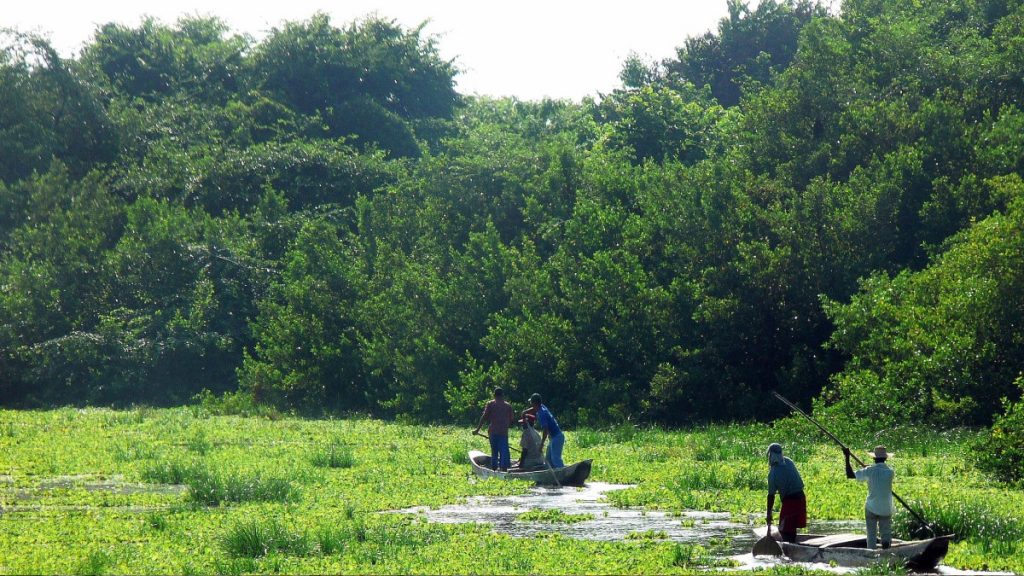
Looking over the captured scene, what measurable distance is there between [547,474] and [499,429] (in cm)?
182

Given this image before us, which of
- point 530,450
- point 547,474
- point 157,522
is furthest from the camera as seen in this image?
point 530,450

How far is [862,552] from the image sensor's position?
13961 mm

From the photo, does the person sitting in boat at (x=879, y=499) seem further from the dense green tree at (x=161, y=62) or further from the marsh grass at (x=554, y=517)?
the dense green tree at (x=161, y=62)

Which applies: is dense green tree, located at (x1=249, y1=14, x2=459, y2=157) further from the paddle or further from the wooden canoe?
the paddle

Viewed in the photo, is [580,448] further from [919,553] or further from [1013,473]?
[919,553]

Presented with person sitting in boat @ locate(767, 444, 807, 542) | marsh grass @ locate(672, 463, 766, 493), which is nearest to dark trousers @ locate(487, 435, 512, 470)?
marsh grass @ locate(672, 463, 766, 493)


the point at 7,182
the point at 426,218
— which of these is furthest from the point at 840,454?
the point at 7,182

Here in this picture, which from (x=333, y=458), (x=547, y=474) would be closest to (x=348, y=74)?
(x=333, y=458)

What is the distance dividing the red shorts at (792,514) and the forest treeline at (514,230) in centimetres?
1192

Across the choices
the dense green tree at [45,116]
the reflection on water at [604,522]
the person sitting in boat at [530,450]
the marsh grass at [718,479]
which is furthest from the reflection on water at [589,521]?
the dense green tree at [45,116]

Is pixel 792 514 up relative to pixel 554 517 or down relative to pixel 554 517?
up

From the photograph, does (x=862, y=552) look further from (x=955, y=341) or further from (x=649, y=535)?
(x=955, y=341)

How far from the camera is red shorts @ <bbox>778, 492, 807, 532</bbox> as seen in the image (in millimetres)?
15000

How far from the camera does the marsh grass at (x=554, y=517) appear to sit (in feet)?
60.3
